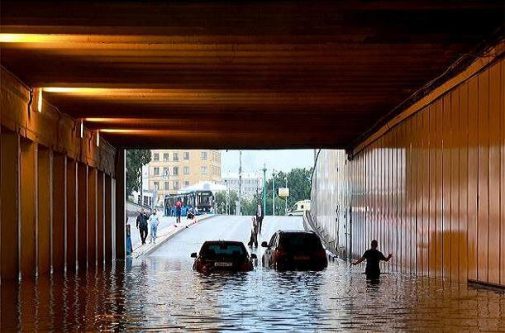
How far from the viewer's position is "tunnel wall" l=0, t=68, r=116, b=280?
82.4 feet

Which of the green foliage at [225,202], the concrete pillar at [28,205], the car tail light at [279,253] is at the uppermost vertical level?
the concrete pillar at [28,205]

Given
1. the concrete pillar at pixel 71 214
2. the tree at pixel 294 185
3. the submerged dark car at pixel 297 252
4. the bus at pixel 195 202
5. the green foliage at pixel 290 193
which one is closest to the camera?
the submerged dark car at pixel 297 252

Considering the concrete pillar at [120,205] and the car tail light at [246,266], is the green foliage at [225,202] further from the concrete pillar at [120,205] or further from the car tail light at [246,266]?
the car tail light at [246,266]

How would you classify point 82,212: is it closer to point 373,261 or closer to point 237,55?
point 373,261

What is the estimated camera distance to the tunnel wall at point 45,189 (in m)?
25.1

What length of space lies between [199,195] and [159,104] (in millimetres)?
74149

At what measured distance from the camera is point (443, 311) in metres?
15.7

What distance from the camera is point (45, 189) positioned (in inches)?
Result: 1185

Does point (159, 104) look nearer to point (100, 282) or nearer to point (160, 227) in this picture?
point (100, 282)

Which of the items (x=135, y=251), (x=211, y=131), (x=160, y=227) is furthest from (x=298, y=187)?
(x=211, y=131)

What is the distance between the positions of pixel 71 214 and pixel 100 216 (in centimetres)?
801

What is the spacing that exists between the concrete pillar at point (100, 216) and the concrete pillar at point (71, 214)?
6.34 metres

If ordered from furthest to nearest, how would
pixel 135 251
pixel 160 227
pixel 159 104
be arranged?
1. pixel 160 227
2. pixel 135 251
3. pixel 159 104

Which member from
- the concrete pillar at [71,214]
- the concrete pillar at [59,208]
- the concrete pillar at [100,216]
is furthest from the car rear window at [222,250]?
the concrete pillar at [100,216]
